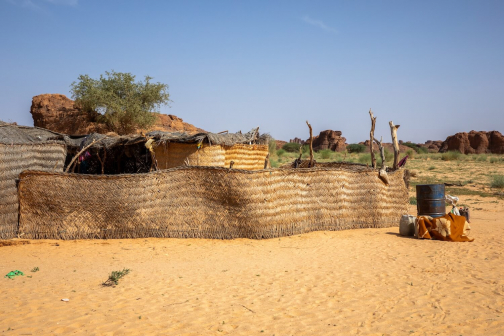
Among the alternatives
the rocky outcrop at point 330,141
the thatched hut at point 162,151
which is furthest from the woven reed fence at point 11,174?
the rocky outcrop at point 330,141

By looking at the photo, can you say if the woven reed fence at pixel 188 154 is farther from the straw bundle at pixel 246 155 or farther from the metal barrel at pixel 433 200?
the metal barrel at pixel 433 200

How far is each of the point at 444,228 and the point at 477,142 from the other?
50.6 meters

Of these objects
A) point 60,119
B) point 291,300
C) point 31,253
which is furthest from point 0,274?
point 60,119

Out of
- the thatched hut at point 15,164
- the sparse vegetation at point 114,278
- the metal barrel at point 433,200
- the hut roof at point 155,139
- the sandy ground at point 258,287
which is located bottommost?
the sandy ground at point 258,287

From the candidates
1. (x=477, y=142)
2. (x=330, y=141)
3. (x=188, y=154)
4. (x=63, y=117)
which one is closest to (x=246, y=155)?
(x=188, y=154)

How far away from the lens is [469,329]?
12.4ft

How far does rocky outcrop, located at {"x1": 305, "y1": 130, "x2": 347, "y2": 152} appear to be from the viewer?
185ft

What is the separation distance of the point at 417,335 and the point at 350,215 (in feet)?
15.4

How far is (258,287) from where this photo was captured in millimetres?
5020

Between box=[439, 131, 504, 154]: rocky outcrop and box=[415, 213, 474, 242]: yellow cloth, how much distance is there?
4768 cm

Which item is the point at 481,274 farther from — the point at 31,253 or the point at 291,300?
the point at 31,253

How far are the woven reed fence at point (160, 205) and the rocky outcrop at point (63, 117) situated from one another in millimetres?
15774

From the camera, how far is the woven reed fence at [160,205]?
726 cm

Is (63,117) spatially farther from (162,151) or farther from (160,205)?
(160,205)
